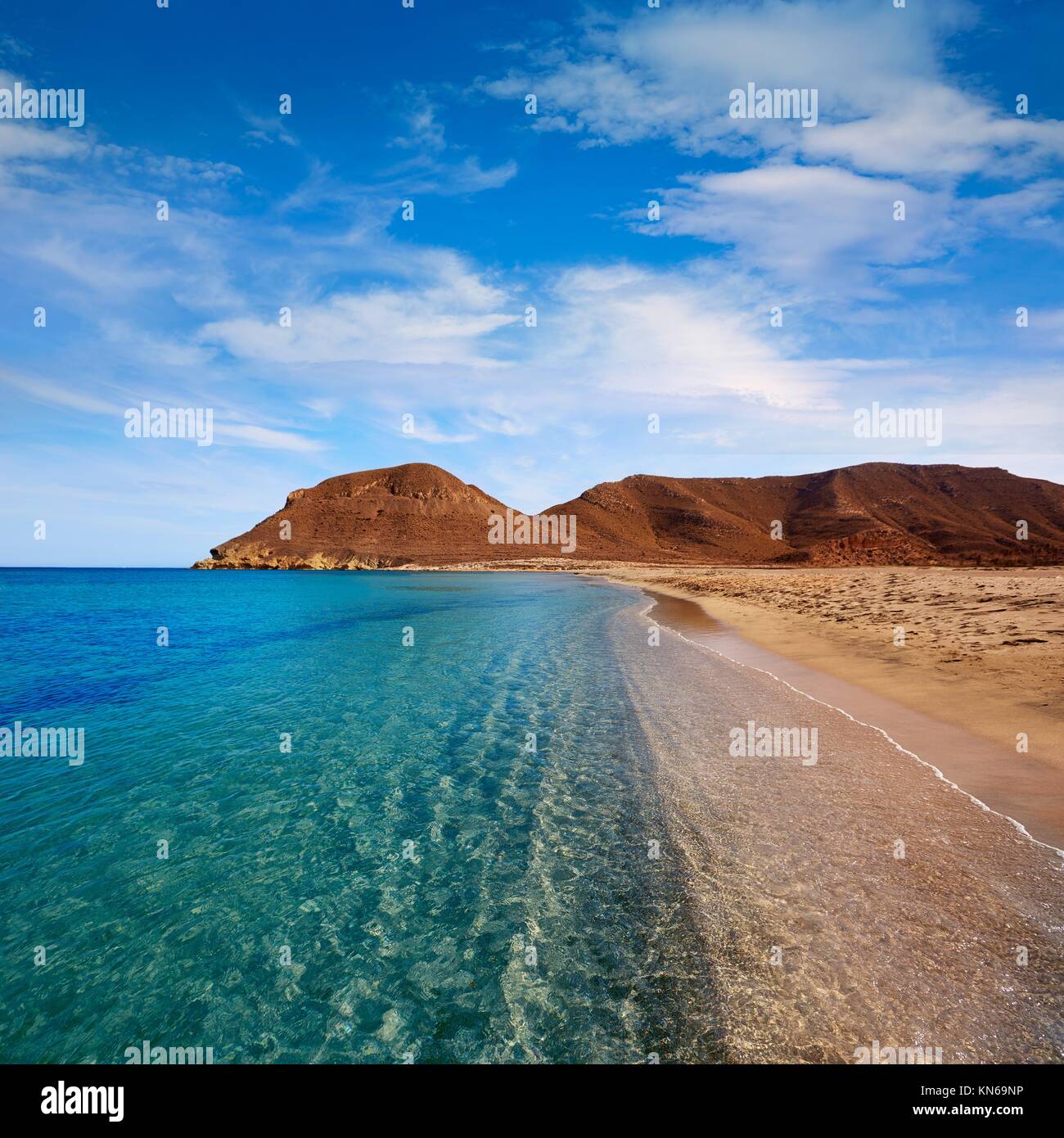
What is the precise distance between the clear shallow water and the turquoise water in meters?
0.03

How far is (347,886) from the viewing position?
6.53 meters

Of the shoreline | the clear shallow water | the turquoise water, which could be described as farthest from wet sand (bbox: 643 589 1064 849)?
the turquoise water

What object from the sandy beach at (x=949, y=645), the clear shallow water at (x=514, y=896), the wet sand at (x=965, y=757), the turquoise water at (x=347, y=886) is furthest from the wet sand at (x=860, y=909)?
the sandy beach at (x=949, y=645)

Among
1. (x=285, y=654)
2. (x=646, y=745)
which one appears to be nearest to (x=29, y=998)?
(x=646, y=745)

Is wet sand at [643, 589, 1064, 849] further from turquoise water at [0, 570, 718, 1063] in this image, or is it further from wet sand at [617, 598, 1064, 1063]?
turquoise water at [0, 570, 718, 1063]

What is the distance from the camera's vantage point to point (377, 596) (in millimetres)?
59594

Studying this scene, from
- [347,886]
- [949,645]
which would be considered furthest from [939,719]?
[347,886]

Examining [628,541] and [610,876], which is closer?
[610,876]

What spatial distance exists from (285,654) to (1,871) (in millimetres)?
17328

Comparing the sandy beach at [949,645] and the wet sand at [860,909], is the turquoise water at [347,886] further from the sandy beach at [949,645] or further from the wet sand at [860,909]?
the sandy beach at [949,645]

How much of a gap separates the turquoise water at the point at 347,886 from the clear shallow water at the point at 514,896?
34mm

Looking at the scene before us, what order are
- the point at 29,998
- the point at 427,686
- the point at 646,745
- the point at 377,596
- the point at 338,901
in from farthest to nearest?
the point at 377,596, the point at 427,686, the point at 646,745, the point at 338,901, the point at 29,998
